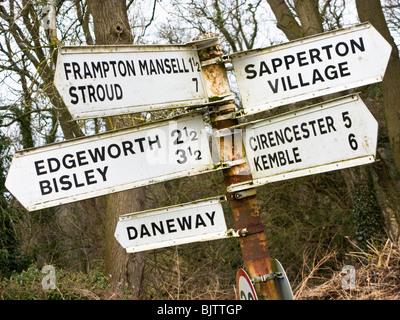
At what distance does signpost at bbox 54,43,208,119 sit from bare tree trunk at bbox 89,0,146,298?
22.0 feet

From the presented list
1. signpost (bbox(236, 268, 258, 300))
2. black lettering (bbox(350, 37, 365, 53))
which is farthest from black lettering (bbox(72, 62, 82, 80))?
black lettering (bbox(350, 37, 365, 53))

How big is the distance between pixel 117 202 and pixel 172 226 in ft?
24.7

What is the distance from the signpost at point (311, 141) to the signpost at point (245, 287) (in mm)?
501

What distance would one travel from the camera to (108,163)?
3092mm

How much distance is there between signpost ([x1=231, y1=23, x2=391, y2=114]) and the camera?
3.25m

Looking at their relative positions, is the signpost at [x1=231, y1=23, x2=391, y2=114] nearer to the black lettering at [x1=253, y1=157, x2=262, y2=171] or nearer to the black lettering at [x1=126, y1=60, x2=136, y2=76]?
the black lettering at [x1=253, y1=157, x2=262, y2=171]

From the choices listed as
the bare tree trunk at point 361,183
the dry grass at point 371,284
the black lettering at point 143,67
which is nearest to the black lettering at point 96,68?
the black lettering at point 143,67

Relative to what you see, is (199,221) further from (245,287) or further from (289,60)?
(289,60)

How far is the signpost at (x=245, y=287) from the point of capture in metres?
3.20

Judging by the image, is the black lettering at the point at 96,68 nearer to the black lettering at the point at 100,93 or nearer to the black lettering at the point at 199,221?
the black lettering at the point at 100,93

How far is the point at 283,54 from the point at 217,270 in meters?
11.6

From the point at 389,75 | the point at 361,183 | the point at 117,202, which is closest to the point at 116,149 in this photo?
the point at 117,202

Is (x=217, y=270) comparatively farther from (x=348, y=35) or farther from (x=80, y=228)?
(x=348, y=35)
